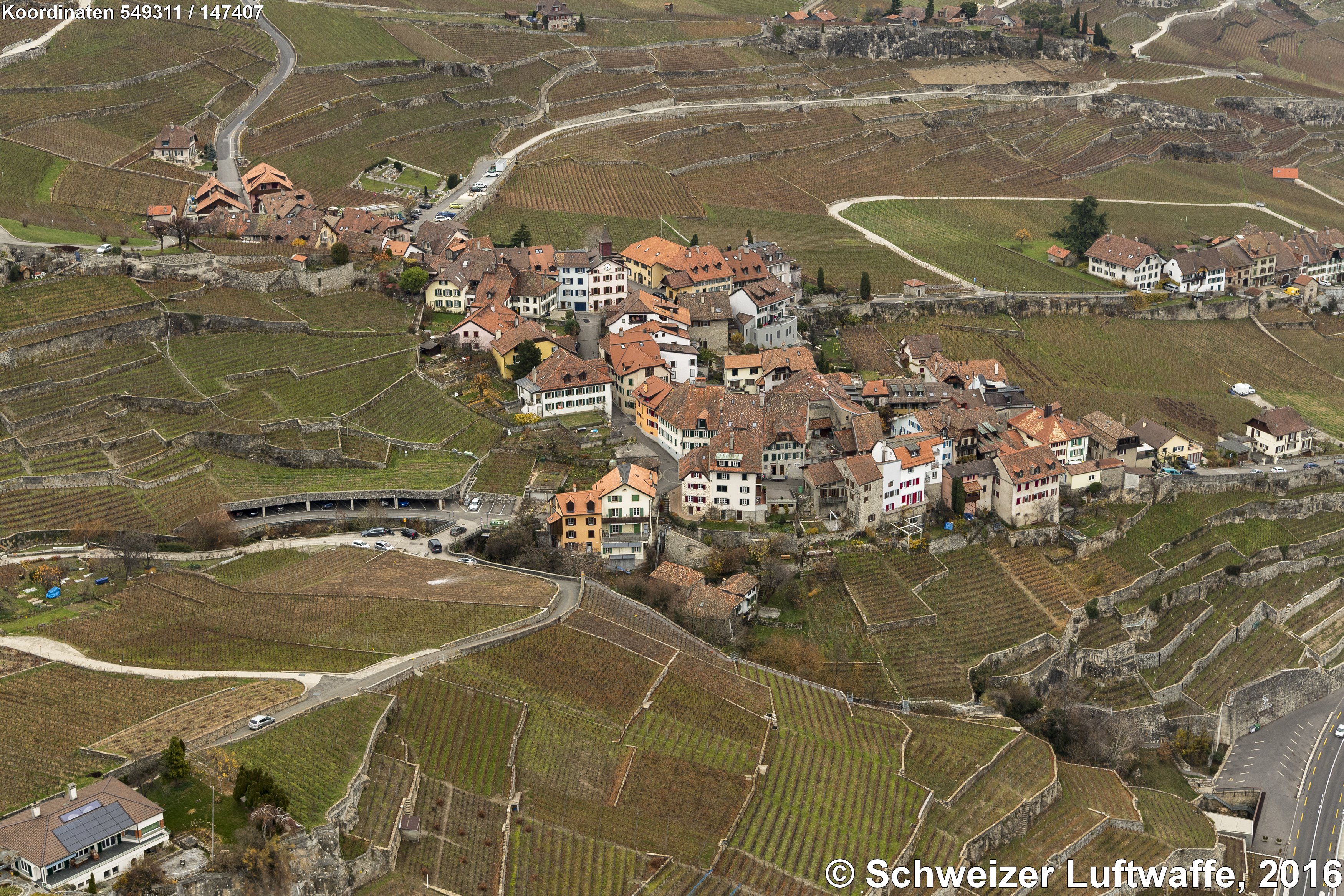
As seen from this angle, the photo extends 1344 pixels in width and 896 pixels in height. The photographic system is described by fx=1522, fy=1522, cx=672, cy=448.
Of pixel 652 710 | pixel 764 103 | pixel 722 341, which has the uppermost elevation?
pixel 764 103

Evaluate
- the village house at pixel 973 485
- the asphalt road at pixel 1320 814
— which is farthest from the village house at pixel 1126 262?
the asphalt road at pixel 1320 814

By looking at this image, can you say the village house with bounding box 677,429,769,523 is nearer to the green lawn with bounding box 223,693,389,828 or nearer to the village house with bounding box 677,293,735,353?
the village house with bounding box 677,293,735,353

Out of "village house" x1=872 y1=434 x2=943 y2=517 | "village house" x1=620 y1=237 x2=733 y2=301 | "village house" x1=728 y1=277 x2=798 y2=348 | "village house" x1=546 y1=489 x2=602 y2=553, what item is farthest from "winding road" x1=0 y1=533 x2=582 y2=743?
"village house" x1=620 y1=237 x2=733 y2=301

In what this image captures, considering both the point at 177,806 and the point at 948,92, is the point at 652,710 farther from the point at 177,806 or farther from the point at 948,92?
the point at 948,92

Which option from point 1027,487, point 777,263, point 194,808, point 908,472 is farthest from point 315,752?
point 777,263

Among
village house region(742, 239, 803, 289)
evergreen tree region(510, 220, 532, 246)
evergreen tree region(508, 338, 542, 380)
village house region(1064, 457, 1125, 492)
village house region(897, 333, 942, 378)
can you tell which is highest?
evergreen tree region(510, 220, 532, 246)

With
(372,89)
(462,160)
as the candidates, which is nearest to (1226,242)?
(462,160)

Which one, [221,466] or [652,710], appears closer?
[652,710]
